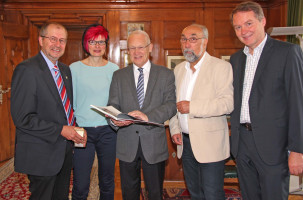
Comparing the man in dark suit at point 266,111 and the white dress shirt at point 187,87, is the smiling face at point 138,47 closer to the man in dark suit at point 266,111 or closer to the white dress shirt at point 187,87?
the white dress shirt at point 187,87

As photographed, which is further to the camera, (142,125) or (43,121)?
(142,125)

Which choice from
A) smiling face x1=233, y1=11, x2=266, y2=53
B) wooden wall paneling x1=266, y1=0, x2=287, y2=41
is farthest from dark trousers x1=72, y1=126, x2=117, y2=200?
wooden wall paneling x1=266, y1=0, x2=287, y2=41

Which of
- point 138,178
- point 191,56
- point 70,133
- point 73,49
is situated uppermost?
point 73,49

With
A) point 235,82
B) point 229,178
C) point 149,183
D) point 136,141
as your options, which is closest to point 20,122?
point 136,141

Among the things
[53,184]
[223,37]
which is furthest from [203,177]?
[223,37]

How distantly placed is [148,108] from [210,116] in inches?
19.5

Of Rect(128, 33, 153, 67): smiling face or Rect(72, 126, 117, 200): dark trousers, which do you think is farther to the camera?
Rect(72, 126, 117, 200): dark trousers

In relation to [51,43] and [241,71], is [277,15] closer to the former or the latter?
[241,71]

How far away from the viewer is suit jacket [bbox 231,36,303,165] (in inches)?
69.7

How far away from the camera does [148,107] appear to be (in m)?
2.18

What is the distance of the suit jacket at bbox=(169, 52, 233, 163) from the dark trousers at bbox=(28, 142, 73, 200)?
3.35 feet

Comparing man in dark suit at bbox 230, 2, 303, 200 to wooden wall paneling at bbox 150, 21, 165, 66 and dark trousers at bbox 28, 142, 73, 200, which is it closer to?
dark trousers at bbox 28, 142, 73, 200

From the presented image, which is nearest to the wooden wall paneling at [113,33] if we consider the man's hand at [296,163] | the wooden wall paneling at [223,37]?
the wooden wall paneling at [223,37]

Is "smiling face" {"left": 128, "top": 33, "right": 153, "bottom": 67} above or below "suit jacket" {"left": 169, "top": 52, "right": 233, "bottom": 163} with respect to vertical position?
above
